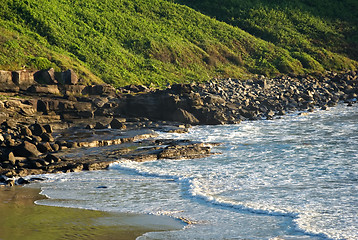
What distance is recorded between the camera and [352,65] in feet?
216

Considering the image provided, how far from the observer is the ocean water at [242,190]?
40.0ft

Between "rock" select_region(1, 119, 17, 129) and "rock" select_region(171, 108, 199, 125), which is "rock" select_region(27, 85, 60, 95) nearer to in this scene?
"rock" select_region(1, 119, 17, 129)

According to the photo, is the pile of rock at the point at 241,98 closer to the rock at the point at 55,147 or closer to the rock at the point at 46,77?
the rock at the point at 46,77

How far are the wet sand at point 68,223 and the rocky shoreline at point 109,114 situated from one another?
4.24 meters

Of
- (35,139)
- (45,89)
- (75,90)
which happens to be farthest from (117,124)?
(35,139)

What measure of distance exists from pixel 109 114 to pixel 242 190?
58.5 ft

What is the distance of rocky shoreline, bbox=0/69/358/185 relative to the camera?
70.5 feet

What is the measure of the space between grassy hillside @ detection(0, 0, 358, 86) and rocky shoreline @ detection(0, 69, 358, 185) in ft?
12.0

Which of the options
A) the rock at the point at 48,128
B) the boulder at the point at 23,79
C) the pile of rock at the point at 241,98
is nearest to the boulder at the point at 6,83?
the boulder at the point at 23,79

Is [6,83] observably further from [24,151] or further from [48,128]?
[24,151]

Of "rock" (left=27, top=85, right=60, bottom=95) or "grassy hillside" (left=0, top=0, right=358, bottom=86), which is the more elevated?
"grassy hillside" (left=0, top=0, right=358, bottom=86)

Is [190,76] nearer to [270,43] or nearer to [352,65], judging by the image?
[270,43]

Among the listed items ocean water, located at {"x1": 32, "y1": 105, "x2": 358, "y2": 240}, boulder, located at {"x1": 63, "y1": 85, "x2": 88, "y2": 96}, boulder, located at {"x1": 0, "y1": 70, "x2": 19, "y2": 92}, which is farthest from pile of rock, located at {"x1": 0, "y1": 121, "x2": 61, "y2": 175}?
boulder, located at {"x1": 63, "y1": 85, "x2": 88, "y2": 96}

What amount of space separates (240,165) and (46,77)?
1786cm
